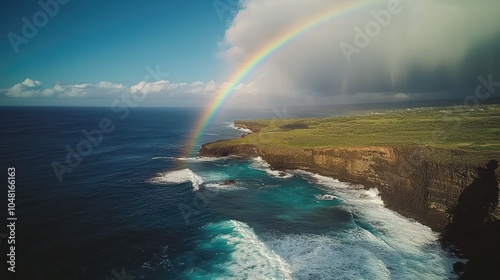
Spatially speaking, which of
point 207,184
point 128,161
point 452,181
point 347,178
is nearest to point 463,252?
point 452,181

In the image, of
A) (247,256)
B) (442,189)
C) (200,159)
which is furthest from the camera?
(200,159)

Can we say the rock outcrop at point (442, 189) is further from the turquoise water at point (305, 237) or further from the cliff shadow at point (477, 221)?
the turquoise water at point (305, 237)

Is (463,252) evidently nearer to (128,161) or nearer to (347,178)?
(347,178)

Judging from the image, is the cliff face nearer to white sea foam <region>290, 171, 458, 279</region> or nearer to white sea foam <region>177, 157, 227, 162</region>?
white sea foam <region>290, 171, 458, 279</region>

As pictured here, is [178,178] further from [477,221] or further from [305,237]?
[477,221]

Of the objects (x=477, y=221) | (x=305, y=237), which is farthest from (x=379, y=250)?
(x=477, y=221)

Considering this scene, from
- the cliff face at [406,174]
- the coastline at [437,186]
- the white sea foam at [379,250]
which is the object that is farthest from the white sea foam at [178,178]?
the white sea foam at [379,250]
